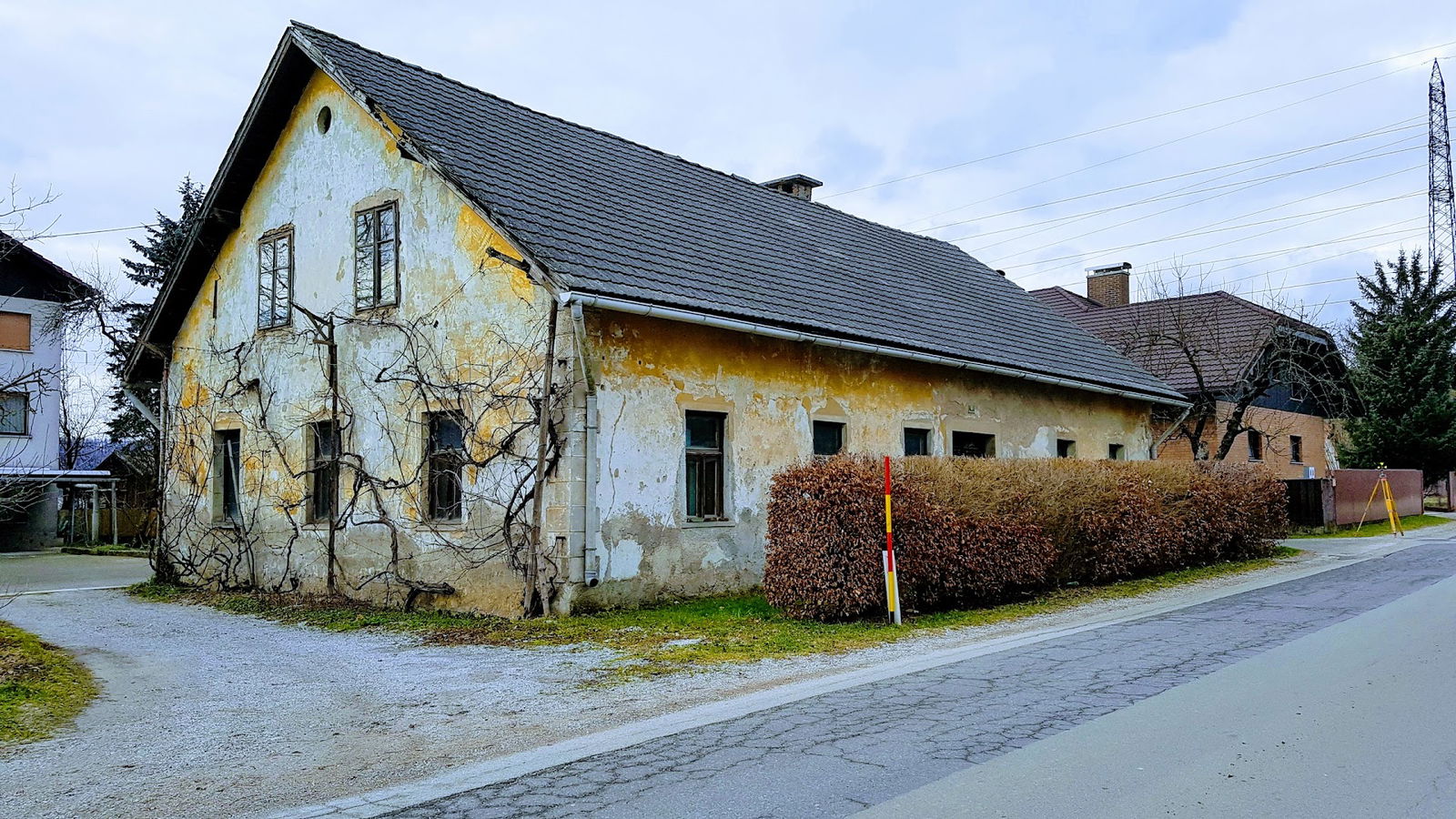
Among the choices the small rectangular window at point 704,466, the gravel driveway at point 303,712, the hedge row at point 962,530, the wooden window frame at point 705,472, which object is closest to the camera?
the gravel driveway at point 303,712

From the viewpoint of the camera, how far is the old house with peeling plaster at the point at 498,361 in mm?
12367

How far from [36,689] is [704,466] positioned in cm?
753

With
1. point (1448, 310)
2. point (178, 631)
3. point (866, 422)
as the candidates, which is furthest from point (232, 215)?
point (1448, 310)

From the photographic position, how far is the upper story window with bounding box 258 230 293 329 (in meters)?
16.1

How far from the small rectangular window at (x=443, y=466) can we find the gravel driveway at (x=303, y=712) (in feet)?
6.86

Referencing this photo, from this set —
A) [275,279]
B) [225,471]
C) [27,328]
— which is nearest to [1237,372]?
[275,279]

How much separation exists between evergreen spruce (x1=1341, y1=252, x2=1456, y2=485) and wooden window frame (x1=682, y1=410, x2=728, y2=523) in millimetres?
28950

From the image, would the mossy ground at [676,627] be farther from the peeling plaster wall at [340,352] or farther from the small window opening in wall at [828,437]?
the small window opening in wall at [828,437]

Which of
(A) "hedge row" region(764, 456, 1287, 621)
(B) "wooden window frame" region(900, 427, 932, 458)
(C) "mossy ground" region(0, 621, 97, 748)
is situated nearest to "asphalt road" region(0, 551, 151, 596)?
(C) "mossy ground" region(0, 621, 97, 748)

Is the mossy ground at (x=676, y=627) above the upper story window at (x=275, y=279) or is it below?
below

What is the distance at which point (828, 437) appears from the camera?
1570 cm

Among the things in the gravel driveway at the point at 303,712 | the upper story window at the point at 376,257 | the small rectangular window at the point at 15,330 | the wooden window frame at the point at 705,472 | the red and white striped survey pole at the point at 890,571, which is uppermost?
the small rectangular window at the point at 15,330

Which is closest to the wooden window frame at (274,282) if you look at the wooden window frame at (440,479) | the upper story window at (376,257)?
the upper story window at (376,257)

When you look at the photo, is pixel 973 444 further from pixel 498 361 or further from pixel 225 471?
pixel 225 471
